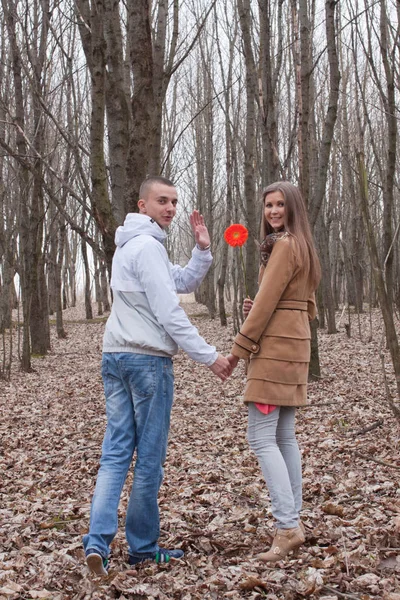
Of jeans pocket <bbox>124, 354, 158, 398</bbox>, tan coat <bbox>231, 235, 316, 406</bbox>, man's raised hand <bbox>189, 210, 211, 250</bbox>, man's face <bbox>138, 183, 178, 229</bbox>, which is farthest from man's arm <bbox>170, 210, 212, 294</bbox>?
jeans pocket <bbox>124, 354, 158, 398</bbox>

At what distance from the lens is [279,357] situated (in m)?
2.78

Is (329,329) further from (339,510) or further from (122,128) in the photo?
(339,510)

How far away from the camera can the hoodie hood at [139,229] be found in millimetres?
2889

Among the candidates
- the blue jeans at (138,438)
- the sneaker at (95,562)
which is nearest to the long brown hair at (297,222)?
the blue jeans at (138,438)

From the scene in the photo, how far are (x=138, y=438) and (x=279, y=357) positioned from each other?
78 cm

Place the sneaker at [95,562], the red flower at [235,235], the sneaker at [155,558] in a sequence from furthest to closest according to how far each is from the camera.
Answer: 1. the red flower at [235,235]
2. the sneaker at [155,558]
3. the sneaker at [95,562]

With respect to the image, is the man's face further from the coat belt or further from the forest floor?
the forest floor

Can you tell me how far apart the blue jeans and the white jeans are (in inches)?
17.7

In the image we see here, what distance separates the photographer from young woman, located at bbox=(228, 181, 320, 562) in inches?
109

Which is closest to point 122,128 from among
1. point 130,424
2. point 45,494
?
point 45,494

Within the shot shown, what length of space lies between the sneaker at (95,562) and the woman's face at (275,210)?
1.75 meters

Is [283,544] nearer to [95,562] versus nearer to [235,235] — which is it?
[95,562]

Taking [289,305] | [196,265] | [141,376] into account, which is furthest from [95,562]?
[196,265]

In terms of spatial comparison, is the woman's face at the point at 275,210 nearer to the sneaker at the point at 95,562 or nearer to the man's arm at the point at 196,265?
the man's arm at the point at 196,265
